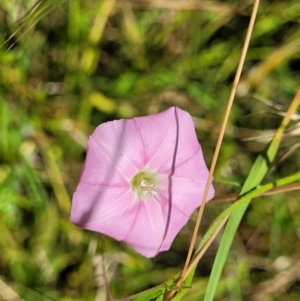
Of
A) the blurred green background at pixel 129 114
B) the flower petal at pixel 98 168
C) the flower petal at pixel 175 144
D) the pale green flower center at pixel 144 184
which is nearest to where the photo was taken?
the flower petal at pixel 98 168

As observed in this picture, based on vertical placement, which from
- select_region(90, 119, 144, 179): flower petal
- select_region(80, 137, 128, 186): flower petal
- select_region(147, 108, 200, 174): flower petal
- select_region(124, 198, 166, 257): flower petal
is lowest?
select_region(124, 198, 166, 257): flower petal

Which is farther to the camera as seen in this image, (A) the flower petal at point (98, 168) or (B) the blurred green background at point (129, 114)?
(B) the blurred green background at point (129, 114)

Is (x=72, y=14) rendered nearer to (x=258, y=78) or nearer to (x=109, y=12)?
(x=109, y=12)

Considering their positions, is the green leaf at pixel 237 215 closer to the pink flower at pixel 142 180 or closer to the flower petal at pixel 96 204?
the pink flower at pixel 142 180

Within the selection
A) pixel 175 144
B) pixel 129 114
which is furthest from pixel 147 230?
pixel 129 114

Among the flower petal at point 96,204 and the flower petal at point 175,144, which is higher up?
the flower petal at point 175,144

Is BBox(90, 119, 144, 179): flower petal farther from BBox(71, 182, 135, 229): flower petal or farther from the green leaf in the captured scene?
the green leaf

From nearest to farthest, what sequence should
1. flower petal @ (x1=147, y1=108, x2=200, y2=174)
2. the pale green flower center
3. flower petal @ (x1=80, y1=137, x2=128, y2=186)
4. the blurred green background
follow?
flower petal @ (x1=80, y1=137, x2=128, y2=186)
flower petal @ (x1=147, y1=108, x2=200, y2=174)
the pale green flower center
the blurred green background

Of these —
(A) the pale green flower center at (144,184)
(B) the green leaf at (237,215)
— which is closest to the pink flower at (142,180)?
(A) the pale green flower center at (144,184)

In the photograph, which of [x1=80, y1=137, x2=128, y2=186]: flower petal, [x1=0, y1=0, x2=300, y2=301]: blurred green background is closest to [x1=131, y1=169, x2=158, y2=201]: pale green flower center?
[x1=80, y1=137, x2=128, y2=186]: flower petal

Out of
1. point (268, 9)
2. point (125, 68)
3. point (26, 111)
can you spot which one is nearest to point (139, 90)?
point (125, 68)
